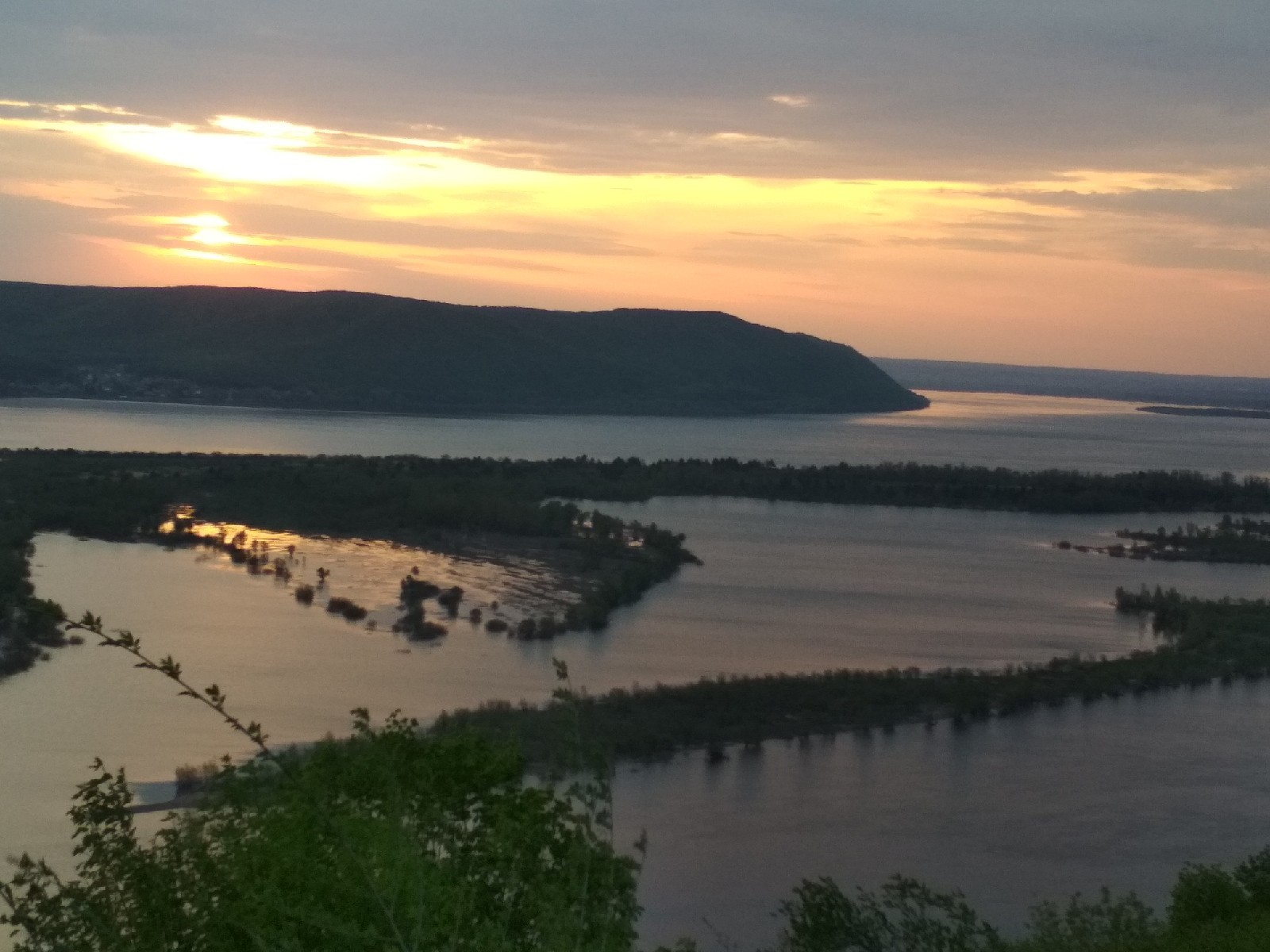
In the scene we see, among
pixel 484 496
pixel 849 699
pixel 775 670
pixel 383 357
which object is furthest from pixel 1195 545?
pixel 383 357

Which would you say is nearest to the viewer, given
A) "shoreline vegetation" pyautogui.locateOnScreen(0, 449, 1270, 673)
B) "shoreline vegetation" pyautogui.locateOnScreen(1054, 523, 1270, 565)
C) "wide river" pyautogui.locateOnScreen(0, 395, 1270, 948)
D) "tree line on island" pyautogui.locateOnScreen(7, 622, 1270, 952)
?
"tree line on island" pyautogui.locateOnScreen(7, 622, 1270, 952)

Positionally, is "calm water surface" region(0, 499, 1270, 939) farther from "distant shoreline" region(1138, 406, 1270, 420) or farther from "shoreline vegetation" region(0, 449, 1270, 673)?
"distant shoreline" region(1138, 406, 1270, 420)

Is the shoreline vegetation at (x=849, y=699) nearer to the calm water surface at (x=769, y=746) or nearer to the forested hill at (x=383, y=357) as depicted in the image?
the calm water surface at (x=769, y=746)

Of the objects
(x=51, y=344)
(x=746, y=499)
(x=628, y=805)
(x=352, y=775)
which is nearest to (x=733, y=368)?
(x=51, y=344)

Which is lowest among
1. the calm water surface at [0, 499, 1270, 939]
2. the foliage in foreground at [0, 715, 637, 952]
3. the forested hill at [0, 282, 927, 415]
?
the calm water surface at [0, 499, 1270, 939]

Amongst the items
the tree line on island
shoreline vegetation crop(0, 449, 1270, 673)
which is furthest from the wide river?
the tree line on island
